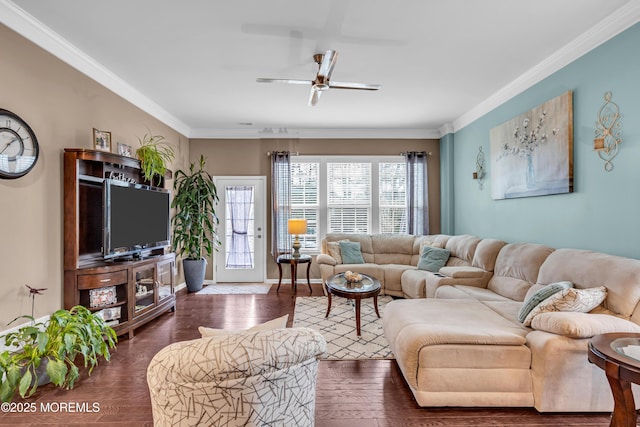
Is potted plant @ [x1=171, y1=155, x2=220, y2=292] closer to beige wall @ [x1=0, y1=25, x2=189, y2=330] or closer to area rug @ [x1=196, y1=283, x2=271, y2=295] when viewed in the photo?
area rug @ [x1=196, y1=283, x2=271, y2=295]

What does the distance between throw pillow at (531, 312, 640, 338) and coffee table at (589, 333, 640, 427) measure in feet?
0.46

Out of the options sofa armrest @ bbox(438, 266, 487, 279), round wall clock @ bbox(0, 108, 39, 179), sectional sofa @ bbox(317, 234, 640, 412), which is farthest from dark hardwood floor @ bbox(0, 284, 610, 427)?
round wall clock @ bbox(0, 108, 39, 179)

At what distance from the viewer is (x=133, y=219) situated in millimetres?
3588

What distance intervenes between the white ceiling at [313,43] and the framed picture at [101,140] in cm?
57

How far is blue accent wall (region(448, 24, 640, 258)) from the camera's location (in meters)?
2.46

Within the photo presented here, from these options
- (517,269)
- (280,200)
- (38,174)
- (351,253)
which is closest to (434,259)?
(351,253)

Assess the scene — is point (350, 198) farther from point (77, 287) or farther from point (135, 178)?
A: point (77, 287)

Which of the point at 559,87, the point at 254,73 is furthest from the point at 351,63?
the point at 559,87

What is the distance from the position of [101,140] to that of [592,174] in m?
4.87

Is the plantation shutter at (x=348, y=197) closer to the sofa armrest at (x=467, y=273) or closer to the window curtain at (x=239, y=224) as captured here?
the window curtain at (x=239, y=224)

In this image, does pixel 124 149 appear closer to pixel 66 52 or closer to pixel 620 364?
pixel 66 52

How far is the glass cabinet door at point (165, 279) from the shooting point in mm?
3959

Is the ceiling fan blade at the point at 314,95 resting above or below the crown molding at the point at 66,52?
below

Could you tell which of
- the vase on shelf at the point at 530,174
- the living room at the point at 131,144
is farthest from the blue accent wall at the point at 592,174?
the vase on shelf at the point at 530,174
